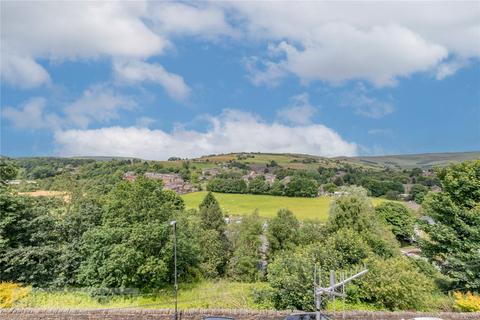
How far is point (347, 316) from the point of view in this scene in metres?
11.5

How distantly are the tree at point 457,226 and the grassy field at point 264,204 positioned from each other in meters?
32.7

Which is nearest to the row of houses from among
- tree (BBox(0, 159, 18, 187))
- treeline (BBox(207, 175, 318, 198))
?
treeline (BBox(207, 175, 318, 198))


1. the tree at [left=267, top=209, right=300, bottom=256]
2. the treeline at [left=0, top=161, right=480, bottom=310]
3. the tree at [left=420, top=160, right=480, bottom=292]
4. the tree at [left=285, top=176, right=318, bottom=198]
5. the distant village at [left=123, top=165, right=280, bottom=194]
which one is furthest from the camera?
the distant village at [left=123, top=165, right=280, bottom=194]

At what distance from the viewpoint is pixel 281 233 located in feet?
125

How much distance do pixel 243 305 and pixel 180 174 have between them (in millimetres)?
87105

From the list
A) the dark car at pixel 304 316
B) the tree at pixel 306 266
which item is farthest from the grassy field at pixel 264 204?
the dark car at pixel 304 316

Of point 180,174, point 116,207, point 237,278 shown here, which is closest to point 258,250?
point 237,278

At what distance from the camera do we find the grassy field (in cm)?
6066

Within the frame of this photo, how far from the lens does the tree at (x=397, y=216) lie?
55647 mm

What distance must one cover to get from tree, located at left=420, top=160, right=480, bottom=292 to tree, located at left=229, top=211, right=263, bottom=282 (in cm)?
1812

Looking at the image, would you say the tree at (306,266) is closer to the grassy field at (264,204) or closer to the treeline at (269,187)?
the grassy field at (264,204)

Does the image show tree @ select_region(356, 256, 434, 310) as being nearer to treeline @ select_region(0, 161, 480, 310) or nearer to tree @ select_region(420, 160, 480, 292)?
treeline @ select_region(0, 161, 480, 310)

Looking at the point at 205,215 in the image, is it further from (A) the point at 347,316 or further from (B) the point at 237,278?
(A) the point at 347,316

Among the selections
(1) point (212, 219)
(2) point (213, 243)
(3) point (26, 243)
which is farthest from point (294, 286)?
(1) point (212, 219)
